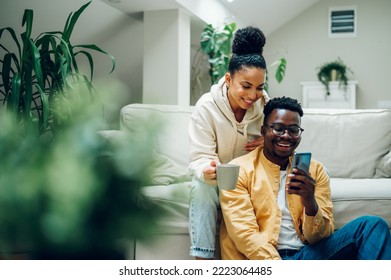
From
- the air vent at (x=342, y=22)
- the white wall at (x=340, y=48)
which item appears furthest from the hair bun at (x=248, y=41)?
the air vent at (x=342, y=22)

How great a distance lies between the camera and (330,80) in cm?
624

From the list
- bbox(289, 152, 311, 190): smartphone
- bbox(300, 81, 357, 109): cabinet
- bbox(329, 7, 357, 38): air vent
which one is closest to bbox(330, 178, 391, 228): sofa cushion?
bbox(289, 152, 311, 190): smartphone

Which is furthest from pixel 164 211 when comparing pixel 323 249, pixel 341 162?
pixel 341 162

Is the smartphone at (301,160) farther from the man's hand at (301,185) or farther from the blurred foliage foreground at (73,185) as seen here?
the blurred foliage foreground at (73,185)

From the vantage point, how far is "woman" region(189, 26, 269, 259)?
54.2 inches

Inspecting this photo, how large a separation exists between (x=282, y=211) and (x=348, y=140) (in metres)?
0.82

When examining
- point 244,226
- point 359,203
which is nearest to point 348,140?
point 359,203

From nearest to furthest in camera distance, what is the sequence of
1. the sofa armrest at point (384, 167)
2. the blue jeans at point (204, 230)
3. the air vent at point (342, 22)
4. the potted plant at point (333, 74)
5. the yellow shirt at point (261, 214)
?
the yellow shirt at point (261, 214), the blue jeans at point (204, 230), the sofa armrest at point (384, 167), the potted plant at point (333, 74), the air vent at point (342, 22)

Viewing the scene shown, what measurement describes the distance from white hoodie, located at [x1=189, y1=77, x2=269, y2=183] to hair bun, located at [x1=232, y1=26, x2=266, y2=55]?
0.46 ft

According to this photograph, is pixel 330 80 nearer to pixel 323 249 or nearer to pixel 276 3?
pixel 276 3

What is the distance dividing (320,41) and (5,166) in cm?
667

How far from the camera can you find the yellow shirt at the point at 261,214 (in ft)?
Result: 4.17

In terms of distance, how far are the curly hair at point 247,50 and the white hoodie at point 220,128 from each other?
0.37 ft

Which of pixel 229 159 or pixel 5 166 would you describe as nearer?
pixel 5 166
